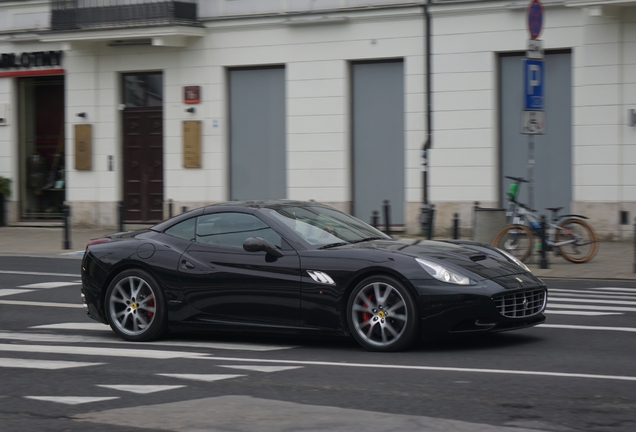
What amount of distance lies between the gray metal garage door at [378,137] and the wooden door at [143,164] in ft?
17.7

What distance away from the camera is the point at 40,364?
859 cm

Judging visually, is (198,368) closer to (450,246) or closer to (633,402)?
(450,246)

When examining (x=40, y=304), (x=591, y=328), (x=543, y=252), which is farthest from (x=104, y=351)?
(x=543, y=252)

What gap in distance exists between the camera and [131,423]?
20.1 feet

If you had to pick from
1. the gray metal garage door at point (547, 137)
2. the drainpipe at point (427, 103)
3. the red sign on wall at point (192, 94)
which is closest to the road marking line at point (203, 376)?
the gray metal garage door at point (547, 137)

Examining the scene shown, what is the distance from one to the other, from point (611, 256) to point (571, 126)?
14.5 ft

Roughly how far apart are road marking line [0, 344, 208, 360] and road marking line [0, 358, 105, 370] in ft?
1.55

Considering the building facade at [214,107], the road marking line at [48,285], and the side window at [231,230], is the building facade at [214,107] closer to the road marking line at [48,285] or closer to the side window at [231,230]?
the road marking line at [48,285]

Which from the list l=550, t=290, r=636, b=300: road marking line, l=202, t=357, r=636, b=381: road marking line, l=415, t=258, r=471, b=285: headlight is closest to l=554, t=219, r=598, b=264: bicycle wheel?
l=550, t=290, r=636, b=300: road marking line

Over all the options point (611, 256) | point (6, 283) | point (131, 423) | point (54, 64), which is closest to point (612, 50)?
point (611, 256)

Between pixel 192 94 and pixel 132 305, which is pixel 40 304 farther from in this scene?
pixel 192 94

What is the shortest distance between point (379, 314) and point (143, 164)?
19.2 metres

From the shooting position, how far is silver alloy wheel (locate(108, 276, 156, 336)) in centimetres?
984

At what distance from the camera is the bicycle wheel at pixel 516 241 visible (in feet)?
55.4
